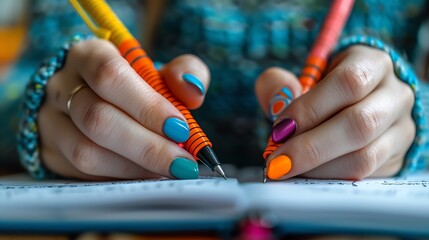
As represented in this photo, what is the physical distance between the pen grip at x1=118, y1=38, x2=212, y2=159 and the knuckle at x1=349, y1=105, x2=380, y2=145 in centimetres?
10

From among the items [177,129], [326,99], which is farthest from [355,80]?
[177,129]

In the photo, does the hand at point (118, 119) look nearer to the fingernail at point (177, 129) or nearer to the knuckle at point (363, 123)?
the fingernail at point (177, 129)

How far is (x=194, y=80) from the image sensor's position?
14.9 inches

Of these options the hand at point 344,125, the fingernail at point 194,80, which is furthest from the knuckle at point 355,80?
the fingernail at point 194,80

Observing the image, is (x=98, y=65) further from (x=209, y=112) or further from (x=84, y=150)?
(x=209, y=112)

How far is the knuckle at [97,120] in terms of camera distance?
1.15ft

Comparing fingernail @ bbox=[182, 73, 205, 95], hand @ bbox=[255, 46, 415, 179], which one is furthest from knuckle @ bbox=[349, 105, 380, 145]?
fingernail @ bbox=[182, 73, 205, 95]

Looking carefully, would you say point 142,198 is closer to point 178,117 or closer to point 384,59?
point 178,117

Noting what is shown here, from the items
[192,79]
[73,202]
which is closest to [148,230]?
[73,202]

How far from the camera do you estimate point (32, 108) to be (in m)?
0.43

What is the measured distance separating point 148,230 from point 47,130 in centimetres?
20

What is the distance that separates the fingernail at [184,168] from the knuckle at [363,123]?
110mm

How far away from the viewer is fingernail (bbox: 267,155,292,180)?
0.34m

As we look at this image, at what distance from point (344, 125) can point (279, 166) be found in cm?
5
